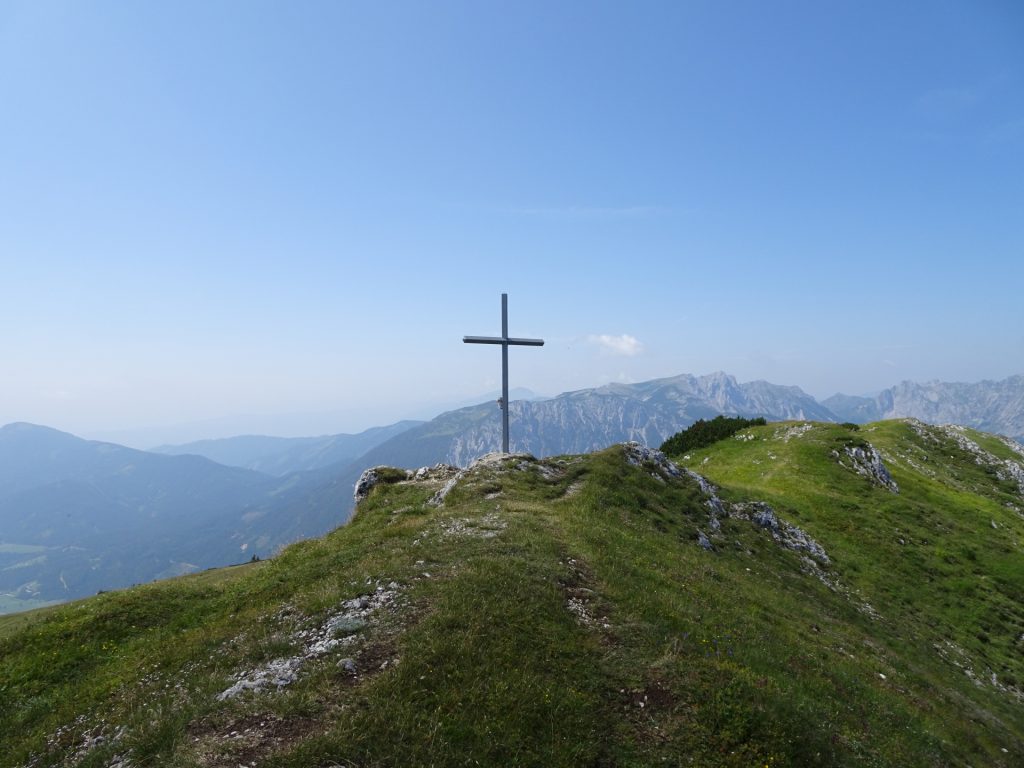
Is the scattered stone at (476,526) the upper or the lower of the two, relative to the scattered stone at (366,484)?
upper

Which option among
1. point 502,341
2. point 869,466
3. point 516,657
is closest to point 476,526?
point 516,657

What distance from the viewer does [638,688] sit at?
1169cm

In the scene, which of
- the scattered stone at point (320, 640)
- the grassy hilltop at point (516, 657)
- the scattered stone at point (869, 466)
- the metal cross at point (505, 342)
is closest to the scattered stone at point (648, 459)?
the grassy hilltop at point (516, 657)

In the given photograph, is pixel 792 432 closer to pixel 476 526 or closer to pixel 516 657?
pixel 476 526

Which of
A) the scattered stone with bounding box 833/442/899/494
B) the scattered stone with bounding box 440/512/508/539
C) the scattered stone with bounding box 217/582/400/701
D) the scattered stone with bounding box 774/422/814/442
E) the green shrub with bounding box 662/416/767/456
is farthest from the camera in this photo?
the green shrub with bounding box 662/416/767/456

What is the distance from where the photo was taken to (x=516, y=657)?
1182 cm

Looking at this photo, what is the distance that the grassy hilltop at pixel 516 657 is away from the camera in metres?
9.71

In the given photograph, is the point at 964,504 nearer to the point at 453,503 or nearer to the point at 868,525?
the point at 868,525

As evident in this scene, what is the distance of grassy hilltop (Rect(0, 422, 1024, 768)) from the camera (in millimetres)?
9711

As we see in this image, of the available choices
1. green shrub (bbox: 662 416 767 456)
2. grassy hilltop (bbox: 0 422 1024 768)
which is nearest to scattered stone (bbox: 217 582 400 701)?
grassy hilltop (bbox: 0 422 1024 768)

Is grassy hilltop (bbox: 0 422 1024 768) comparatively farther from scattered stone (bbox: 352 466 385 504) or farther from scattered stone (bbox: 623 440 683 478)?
scattered stone (bbox: 623 440 683 478)

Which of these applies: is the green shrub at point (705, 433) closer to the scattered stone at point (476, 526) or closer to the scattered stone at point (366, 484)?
the scattered stone at point (366, 484)

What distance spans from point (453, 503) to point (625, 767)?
1694 cm

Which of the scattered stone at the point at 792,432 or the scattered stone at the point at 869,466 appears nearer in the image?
the scattered stone at the point at 869,466
